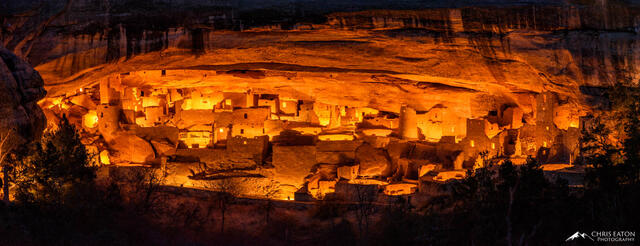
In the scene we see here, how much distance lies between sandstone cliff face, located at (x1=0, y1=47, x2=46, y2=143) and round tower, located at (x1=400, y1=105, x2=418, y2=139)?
649 inches

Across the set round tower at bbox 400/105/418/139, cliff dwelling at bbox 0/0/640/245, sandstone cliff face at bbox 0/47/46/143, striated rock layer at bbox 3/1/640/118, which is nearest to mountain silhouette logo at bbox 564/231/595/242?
cliff dwelling at bbox 0/0/640/245

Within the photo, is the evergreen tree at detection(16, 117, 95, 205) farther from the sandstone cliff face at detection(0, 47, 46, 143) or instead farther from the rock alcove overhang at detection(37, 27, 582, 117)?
the rock alcove overhang at detection(37, 27, 582, 117)

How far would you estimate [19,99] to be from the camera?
15.1 meters

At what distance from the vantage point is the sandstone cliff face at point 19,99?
47.9ft

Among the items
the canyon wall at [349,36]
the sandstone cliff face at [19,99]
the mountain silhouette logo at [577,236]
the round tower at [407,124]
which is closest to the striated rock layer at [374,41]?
the canyon wall at [349,36]

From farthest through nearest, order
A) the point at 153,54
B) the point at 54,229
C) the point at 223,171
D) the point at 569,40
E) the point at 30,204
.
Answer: the point at 223,171 < the point at 153,54 < the point at 569,40 < the point at 30,204 < the point at 54,229

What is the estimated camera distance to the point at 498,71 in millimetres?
22594

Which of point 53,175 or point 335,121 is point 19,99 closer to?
point 53,175

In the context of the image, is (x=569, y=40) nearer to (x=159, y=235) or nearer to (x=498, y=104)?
(x=498, y=104)

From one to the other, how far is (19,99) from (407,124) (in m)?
17.6

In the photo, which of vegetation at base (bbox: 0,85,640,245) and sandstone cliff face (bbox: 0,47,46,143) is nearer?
vegetation at base (bbox: 0,85,640,245)

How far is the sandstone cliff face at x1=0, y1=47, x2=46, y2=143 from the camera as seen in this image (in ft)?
47.9

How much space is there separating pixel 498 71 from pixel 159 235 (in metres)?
13.4

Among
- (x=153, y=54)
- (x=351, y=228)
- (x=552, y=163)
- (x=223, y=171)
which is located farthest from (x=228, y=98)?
(x=552, y=163)
